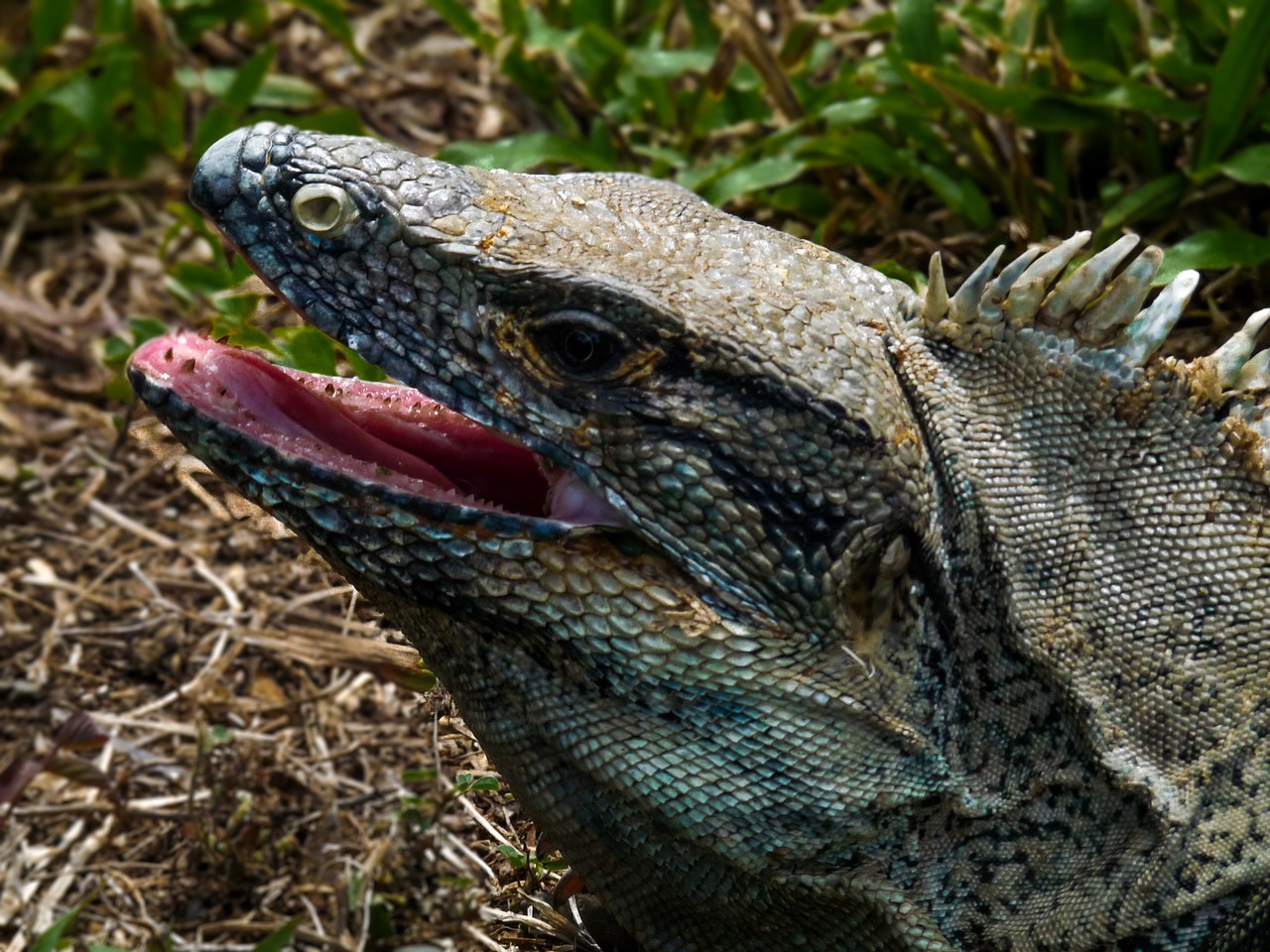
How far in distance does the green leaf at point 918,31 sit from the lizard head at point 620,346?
2.80 m

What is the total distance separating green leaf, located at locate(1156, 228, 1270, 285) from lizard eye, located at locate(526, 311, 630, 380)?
2.60 meters

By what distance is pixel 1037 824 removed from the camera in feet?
10.6

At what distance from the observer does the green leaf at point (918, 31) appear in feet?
19.2

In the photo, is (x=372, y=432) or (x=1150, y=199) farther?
(x=1150, y=199)

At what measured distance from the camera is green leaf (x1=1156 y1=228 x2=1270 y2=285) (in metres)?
5.10

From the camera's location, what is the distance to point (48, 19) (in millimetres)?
7566

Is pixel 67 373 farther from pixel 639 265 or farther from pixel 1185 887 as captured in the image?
pixel 1185 887

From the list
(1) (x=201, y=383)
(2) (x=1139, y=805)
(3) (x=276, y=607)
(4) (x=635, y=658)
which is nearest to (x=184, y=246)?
(3) (x=276, y=607)

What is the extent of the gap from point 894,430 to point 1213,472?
2.41ft

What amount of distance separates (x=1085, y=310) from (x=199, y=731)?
3.22 m

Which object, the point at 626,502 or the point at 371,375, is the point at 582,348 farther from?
the point at 371,375

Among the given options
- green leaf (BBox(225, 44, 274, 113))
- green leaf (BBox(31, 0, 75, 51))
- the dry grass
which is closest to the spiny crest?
the dry grass

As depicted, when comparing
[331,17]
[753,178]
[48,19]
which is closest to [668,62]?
[753,178]

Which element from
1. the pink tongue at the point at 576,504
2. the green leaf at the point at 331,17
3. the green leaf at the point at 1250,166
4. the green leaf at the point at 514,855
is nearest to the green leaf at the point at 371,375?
the green leaf at the point at 514,855
